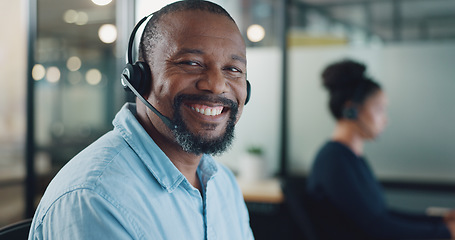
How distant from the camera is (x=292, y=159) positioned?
2.93 metres

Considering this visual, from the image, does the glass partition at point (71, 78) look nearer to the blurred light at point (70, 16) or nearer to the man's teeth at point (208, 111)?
the blurred light at point (70, 16)

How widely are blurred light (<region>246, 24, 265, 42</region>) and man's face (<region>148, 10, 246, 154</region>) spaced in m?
2.06

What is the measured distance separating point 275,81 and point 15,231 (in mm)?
2345

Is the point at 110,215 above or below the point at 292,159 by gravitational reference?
above

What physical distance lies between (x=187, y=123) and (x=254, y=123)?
6.97 feet

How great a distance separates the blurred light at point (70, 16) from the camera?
96.0 inches

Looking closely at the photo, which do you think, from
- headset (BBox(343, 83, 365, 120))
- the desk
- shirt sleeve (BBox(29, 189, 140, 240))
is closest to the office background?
the desk

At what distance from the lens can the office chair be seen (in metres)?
0.73

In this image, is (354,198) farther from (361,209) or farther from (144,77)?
(144,77)

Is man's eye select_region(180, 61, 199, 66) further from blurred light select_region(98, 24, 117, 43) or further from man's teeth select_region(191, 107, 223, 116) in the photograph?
blurred light select_region(98, 24, 117, 43)

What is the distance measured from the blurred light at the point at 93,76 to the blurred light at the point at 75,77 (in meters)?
0.06

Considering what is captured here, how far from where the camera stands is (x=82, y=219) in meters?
0.62

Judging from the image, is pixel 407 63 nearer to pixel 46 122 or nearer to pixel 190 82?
pixel 190 82

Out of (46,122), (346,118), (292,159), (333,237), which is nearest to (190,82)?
(333,237)
